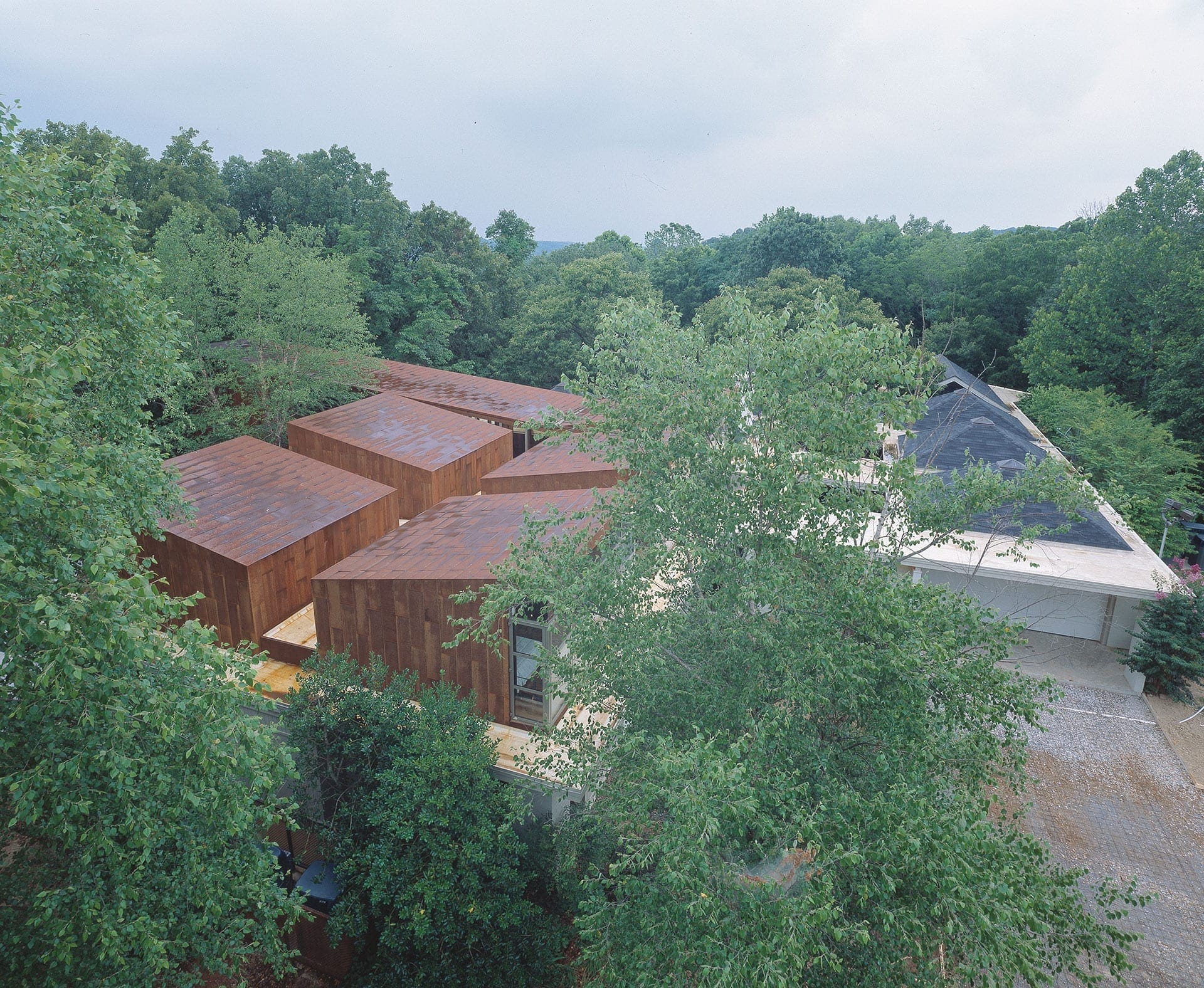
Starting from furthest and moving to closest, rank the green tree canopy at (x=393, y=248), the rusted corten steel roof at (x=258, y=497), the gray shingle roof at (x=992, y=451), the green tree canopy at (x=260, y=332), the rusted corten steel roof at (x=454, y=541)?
1. the green tree canopy at (x=393, y=248)
2. the green tree canopy at (x=260, y=332)
3. the gray shingle roof at (x=992, y=451)
4. the rusted corten steel roof at (x=258, y=497)
5. the rusted corten steel roof at (x=454, y=541)

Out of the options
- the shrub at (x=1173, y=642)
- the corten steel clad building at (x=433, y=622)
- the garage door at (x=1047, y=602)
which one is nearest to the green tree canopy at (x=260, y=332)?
the corten steel clad building at (x=433, y=622)

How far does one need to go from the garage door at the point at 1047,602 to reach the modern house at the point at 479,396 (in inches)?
427

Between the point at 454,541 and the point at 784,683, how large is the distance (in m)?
6.19

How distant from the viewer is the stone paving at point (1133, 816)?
27.1ft

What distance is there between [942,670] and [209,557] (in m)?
10.1

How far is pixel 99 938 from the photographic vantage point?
15.0ft

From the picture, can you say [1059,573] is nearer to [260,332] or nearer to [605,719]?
[605,719]

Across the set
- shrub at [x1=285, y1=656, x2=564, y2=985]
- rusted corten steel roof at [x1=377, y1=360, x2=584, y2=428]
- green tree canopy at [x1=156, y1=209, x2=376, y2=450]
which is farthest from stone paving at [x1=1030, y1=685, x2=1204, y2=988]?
green tree canopy at [x1=156, y1=209, x2=376, y2=450]

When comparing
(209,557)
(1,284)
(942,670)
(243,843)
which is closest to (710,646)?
(942,670)

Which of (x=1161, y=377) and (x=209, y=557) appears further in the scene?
(x=1161, y=377)

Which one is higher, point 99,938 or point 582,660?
point 582,660

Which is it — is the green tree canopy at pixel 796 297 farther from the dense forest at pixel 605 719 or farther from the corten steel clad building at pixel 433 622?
the dense forest at pixel 605 719

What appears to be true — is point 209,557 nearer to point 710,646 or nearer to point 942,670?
point 710,646

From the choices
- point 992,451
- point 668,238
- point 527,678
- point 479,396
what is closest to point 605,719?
point 527,678
